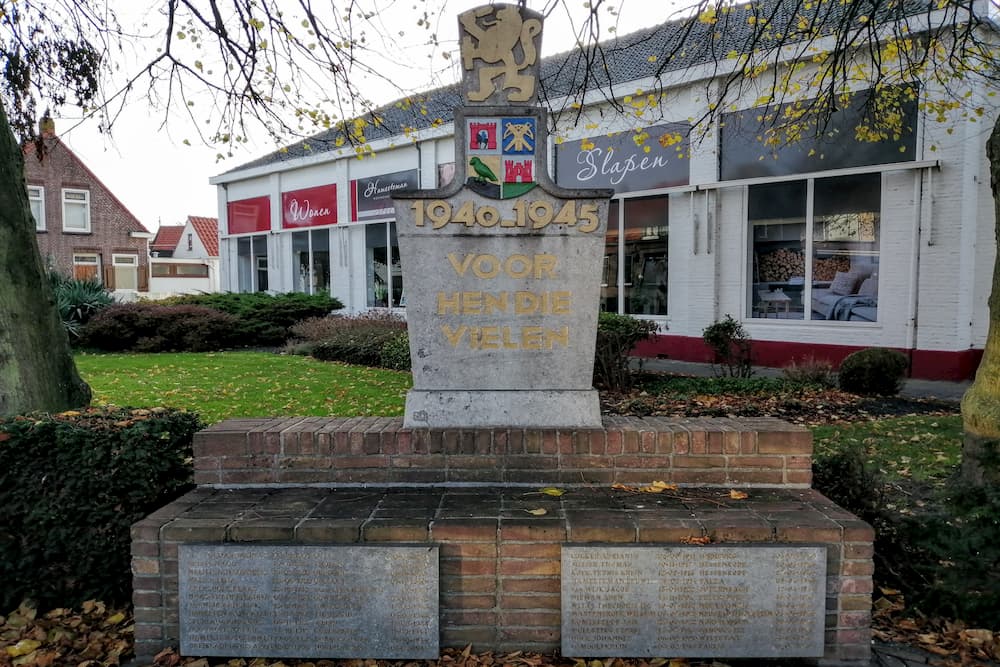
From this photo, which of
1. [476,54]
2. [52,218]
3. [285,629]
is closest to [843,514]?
[285,629]

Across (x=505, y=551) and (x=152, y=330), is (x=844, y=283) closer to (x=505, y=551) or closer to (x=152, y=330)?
(x=505, y=551)

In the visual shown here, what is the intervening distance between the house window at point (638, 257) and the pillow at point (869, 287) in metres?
3.87

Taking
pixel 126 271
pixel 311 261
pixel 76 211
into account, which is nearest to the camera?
pixel 311 261

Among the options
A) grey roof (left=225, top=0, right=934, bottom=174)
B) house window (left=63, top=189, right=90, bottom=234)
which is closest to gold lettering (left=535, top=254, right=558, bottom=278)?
grey roof (left=225, top=0, right=934, bottom=174)

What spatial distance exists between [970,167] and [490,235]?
10363 mm

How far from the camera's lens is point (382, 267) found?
71.5 feet

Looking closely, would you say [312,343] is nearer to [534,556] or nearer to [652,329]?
[652,329]

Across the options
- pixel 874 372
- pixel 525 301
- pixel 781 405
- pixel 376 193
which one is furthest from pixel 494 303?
pixel 376 193

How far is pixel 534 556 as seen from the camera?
2.98m

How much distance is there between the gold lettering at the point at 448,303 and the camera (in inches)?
155

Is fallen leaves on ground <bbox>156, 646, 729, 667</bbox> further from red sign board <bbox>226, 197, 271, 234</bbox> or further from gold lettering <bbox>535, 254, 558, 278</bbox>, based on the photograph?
→ red sign board <bbox>226, 197, 271, 234</bbox>

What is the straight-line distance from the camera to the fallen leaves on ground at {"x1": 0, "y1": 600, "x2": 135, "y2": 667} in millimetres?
3068

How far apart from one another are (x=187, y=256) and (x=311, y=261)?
44.2 metres

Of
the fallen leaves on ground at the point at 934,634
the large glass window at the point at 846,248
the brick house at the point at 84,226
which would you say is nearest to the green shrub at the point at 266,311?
the large glass window at the point at 846,248
